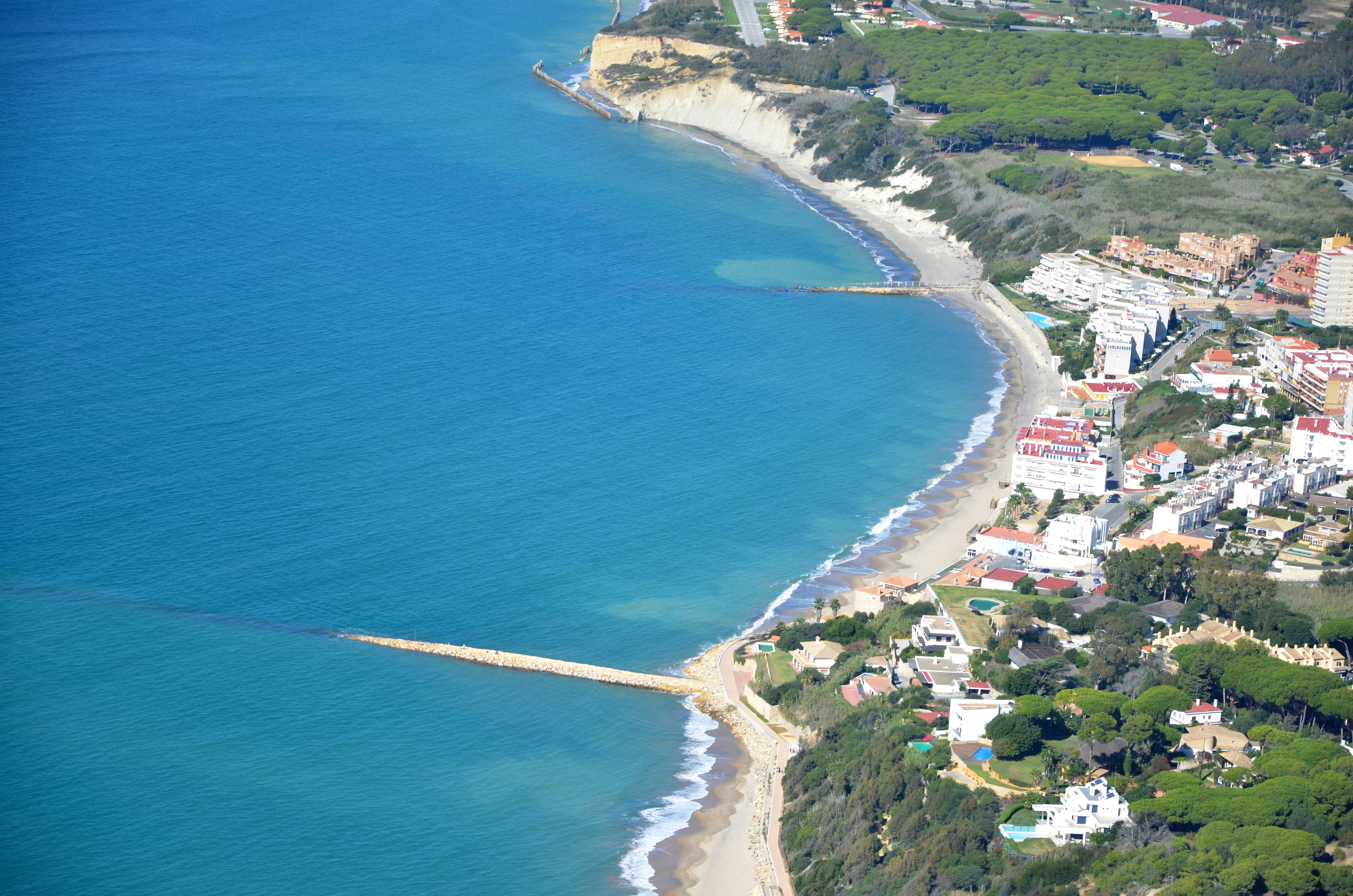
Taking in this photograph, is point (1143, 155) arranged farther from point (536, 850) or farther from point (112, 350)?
point (536, 850)

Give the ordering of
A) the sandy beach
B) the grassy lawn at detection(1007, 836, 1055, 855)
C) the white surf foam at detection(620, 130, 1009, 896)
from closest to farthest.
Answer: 1. the grassy lawn at detection(1007, 836, 1055, 855)
2. the sandy beach
3. the white surf foam at detection(620, 130, 1009, 896)

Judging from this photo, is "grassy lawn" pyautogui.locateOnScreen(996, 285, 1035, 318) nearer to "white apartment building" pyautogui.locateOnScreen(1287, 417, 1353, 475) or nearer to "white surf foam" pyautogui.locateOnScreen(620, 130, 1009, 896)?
"white surf foam" pyautogui.locateOnScreen(620, 130, 1009, 896)

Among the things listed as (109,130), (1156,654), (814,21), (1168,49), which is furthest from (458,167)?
(1156,654)

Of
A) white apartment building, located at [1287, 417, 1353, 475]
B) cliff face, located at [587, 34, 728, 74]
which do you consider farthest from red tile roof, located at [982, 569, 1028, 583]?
cliff face, located at [587, 34, 728, 74]

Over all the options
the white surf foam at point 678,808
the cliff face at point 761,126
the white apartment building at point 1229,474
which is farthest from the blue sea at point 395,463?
the white apartment building at point 1229,474

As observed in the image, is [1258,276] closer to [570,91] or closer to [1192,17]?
[570,91]

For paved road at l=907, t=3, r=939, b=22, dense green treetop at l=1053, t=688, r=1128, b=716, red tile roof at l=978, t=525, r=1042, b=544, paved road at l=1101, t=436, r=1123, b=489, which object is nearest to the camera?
dense green treetop at l=1053, t=688, r=1128, b=716
